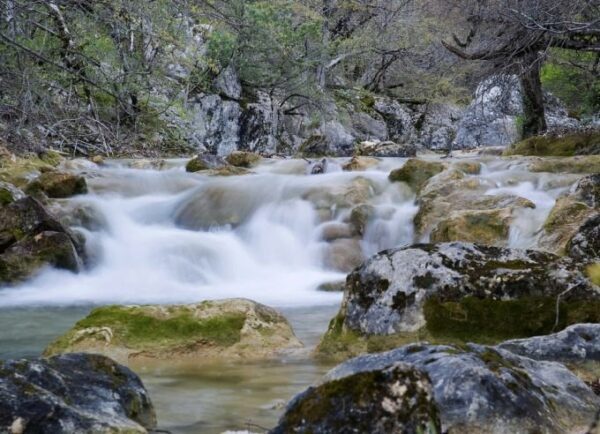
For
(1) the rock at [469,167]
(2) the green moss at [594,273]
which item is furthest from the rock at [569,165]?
(2) the green moss at [594,273]

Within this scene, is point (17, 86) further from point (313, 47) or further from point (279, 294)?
point (313, 47)

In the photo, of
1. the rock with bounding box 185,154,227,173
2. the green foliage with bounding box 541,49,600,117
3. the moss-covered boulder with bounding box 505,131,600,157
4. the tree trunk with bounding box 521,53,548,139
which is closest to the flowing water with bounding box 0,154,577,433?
the rock with bounding box 185,154,227,173

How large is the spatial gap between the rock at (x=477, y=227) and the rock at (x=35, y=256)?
5.09 metres

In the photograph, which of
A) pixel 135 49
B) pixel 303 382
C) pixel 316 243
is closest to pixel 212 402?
pixel 303 382

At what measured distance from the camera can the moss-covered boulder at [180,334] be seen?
4.67m

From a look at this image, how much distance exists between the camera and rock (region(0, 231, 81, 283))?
8.88m

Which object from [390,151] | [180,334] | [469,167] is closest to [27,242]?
[180,334]

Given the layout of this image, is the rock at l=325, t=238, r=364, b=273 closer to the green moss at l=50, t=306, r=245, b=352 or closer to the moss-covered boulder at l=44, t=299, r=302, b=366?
the moss-covered boulder at l=44, t=299, r=302, b=366

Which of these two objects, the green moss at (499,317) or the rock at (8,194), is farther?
the rock at (8,194)

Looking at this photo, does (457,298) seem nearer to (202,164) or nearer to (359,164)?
(359,164)

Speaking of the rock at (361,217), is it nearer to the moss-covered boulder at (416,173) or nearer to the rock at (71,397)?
the moss-covered boulder at (416,173)

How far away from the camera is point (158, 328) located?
4887mm

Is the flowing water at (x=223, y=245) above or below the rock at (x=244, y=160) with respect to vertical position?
below

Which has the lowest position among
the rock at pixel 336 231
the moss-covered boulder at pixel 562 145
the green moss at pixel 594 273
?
the rock at pixel 336 231
